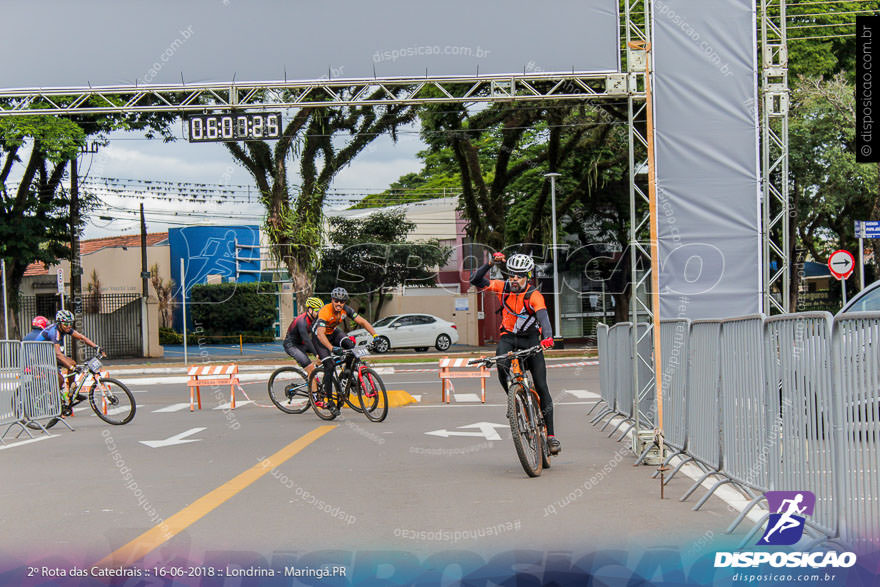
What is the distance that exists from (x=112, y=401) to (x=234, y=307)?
3863cm

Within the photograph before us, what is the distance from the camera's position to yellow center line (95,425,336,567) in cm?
585

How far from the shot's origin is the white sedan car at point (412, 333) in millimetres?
39469

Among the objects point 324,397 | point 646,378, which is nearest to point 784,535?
point 646,378

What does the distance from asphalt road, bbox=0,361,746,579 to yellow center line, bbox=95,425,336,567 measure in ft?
0.06

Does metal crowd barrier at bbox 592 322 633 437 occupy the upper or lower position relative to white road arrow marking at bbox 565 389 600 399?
upper

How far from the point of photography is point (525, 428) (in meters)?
8.59

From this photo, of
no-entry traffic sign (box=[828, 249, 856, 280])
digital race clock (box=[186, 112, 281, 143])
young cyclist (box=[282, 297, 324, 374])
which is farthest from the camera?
no-entry traffic sign (box=[828, 249, 856, 280])

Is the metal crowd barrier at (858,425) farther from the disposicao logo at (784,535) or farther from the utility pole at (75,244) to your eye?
the utility pole at (75,244)

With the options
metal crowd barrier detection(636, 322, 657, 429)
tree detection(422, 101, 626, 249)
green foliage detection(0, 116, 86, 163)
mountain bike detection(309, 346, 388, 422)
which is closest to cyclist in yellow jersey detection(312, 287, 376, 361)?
mountain bike detection(309, 346, 388, 422)

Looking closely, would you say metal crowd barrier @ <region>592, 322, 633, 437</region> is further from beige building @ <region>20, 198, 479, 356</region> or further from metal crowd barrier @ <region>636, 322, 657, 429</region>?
beige building @ <region>20, 198, 479, 356</region>

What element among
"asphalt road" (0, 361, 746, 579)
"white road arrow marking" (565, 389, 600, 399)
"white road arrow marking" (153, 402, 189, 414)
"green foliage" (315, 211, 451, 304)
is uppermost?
"green foliage" (315, 211, 451, 304)

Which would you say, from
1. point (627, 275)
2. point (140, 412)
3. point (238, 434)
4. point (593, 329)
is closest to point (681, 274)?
point (238, 434)

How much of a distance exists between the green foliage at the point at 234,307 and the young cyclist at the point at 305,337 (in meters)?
37.5

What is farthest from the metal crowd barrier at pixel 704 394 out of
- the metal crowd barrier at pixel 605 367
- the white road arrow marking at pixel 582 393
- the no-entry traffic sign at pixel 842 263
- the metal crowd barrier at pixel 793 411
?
the no-entry traffic sign at pixel 842 263
